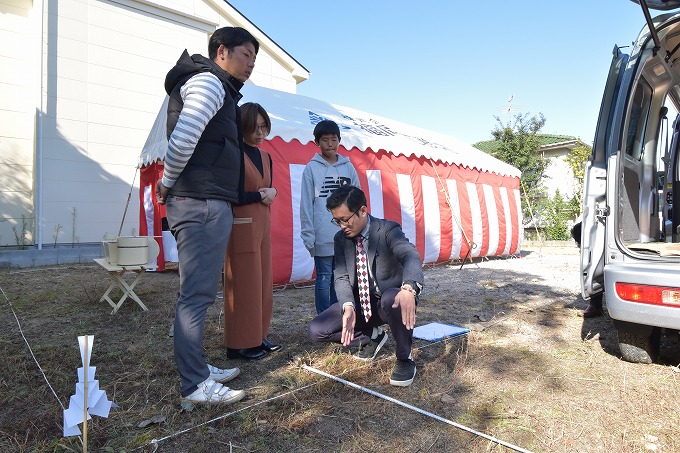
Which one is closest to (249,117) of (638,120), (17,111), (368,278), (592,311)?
(368,278)

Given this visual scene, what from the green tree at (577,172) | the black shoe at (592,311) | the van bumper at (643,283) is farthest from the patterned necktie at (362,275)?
the green tree at (577,172)

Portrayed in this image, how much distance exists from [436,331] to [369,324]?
892 mm

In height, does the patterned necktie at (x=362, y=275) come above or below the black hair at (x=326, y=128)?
below

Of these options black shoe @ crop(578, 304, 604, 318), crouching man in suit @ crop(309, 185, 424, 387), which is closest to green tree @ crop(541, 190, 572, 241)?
black shoe @ crop(578, 304, 604, 318)

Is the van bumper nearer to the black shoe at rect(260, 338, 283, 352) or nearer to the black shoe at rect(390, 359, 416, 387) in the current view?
the black shoe at rect(390, 359, 416, 387)

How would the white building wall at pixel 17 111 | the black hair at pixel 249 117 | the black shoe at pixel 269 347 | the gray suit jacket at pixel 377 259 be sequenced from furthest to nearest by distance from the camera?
1. the white building wall at pixel 17 111
2. the black shoe at pixel 269 347
3. the black hair at pixel 249 117
4. the gray suit jacket at pixel 377 259

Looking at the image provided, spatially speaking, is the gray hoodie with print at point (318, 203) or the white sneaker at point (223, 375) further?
the gray hoodie with print at point (318, 203)

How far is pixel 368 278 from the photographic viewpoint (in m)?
2.60

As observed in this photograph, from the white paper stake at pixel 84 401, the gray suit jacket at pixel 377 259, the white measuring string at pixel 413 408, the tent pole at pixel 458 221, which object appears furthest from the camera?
the tent pole at pixel 458 221

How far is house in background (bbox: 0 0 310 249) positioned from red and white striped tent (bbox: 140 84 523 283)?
2.56m

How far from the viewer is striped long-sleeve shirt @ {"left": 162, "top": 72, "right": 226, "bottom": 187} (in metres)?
2.02

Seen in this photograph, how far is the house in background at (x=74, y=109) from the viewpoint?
27.8 feet

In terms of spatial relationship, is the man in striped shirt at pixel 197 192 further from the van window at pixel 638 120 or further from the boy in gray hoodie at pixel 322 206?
the van window at pixel 638 120

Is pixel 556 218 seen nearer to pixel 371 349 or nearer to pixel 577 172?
pixel 577 172
